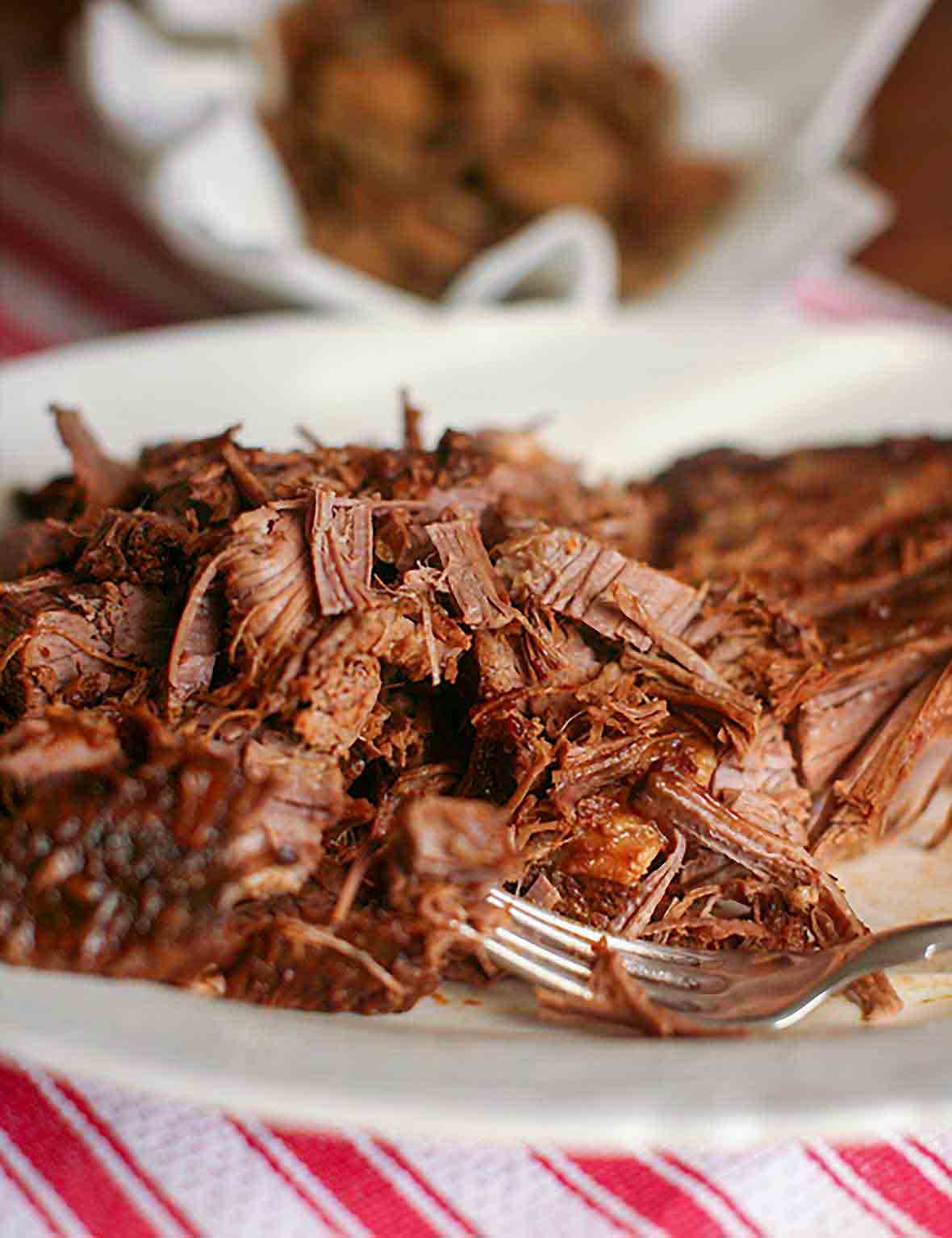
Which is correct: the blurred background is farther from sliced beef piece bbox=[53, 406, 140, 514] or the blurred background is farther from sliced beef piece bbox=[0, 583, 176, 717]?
sliced beef piece bbox=[0, 583, 176, 717]

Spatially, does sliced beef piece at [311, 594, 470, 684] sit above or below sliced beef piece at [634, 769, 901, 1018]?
above

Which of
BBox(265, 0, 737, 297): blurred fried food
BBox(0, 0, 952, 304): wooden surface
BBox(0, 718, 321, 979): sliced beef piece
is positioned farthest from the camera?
BBox(0, 0, 952, 304): wooden surface

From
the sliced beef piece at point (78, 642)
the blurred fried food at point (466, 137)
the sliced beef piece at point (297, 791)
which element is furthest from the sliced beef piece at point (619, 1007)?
the blurred fried food at point (466, 137)

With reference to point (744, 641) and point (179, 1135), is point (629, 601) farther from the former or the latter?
point (179, 1135)

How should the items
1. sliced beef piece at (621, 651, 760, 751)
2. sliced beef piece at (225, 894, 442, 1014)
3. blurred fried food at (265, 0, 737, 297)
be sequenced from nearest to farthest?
sliced beef piece at (225, 894, 442, 1014)
sliced beef piece at (621, 651, 760, 751)
blurred fried food at (265, 0, 737, 297)

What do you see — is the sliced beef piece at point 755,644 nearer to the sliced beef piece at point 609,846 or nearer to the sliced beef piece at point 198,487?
the sliced beef piece at point 609,846

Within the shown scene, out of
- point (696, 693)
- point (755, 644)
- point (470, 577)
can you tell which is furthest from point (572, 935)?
point (755, 644)

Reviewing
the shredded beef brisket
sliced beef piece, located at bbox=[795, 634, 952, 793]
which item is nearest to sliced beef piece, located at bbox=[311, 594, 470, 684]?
the shredded beef brisket

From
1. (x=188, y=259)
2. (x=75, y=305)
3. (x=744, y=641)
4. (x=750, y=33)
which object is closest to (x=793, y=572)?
(x=744, y=641)
